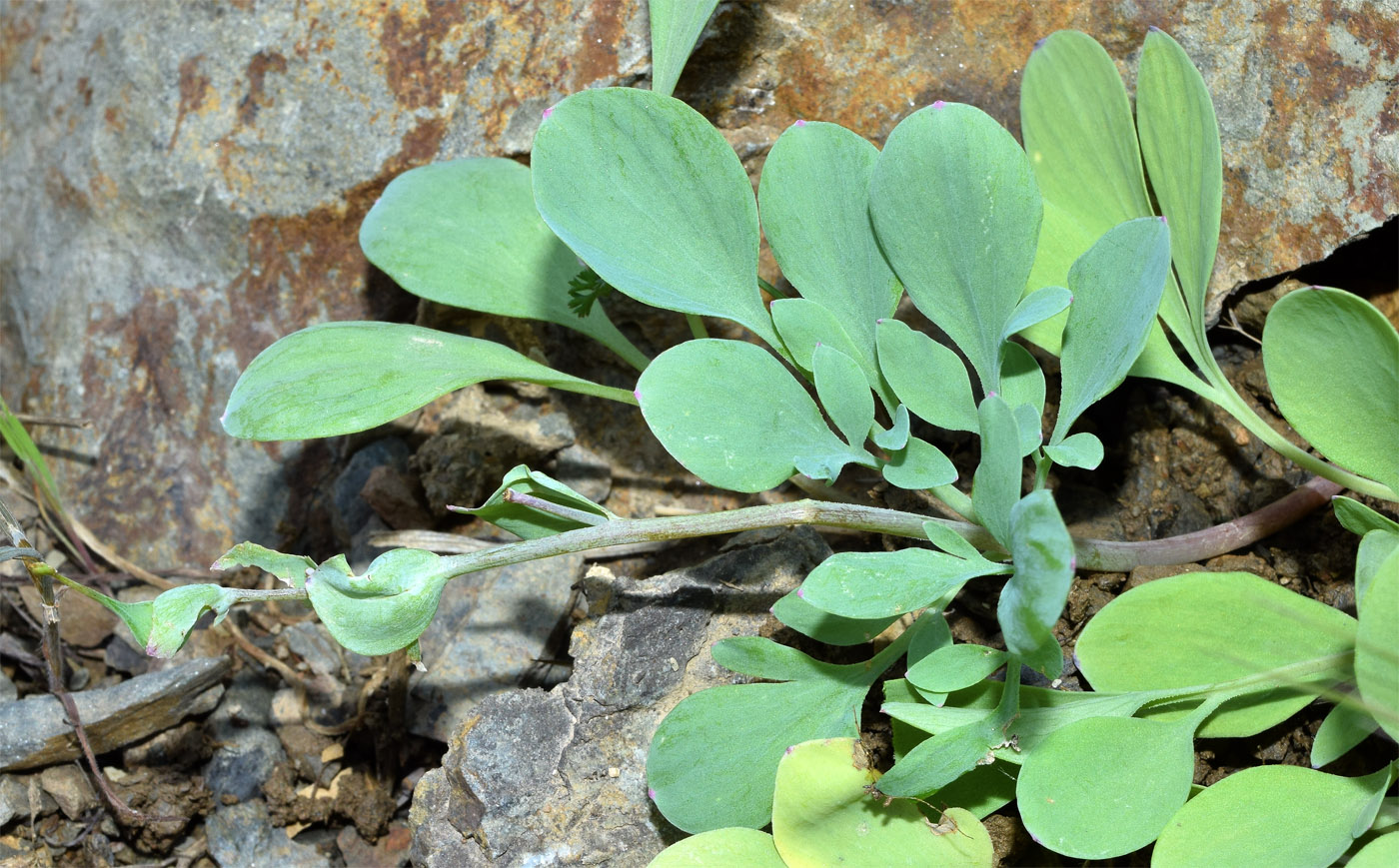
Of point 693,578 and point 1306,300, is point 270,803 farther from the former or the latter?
point 1306,300

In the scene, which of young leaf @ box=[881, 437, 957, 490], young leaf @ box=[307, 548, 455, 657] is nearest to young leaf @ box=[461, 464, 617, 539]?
young leaf @ box=[307, 548, 455, 657]

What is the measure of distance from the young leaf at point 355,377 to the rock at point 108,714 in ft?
1.58

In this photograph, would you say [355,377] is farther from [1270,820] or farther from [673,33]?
[1270,820]

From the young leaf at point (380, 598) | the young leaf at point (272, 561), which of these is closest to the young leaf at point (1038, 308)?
the young leaf at point (380, 598)

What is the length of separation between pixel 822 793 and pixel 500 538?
0.72 m

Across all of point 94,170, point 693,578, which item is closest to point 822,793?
point 693,578

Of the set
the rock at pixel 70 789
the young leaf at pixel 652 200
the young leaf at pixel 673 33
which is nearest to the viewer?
the young leaf at pixel 652 200

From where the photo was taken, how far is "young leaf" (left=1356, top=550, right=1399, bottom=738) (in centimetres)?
91

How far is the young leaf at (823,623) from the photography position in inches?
46.1

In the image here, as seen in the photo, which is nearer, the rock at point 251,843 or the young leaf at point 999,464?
the young leaf at point 999,464

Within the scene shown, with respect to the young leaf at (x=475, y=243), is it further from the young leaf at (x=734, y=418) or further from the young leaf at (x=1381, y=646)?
the young leaf at (x=1381, y=646)

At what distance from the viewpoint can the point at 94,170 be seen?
186 centimetres

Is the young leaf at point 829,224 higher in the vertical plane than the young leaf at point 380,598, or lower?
higher

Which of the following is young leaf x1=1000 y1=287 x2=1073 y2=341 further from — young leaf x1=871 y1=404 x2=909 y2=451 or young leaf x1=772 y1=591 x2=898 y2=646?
young leaf x1=772 y1=591 x2=898 y2=646
